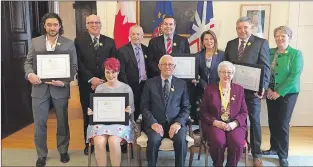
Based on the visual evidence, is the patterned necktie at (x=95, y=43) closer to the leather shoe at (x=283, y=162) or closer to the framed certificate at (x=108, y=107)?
the framed certificate at (x=108, y=107)

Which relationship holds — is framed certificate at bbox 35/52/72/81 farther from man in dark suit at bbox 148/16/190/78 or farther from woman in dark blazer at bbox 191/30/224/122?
woman in dark blazer at bbox 191/30/224/122

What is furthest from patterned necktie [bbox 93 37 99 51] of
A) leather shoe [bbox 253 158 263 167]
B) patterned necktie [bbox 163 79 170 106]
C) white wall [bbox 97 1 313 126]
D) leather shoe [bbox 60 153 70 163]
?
leather shoe [bbox 253 158 263 167]

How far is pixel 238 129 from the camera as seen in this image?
282 cm

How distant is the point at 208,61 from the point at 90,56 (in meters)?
1.24

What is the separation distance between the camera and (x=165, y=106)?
2926mm

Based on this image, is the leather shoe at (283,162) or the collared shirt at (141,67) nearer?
the leather shoe at (283,162)

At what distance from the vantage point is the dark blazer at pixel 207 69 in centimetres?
314

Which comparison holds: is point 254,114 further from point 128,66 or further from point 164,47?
point 128,66

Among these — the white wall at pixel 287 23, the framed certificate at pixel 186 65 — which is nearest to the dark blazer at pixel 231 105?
the framed certificate at pixel 186 65

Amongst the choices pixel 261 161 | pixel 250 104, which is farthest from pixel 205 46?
pixel 261 161

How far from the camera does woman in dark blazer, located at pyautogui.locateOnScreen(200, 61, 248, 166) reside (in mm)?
2758

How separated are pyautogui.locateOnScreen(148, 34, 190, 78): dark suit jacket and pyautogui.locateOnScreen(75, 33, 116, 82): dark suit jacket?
442 mm

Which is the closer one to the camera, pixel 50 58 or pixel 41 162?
pixel 50 58

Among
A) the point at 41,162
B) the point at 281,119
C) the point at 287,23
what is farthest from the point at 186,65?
the point at 287,23
